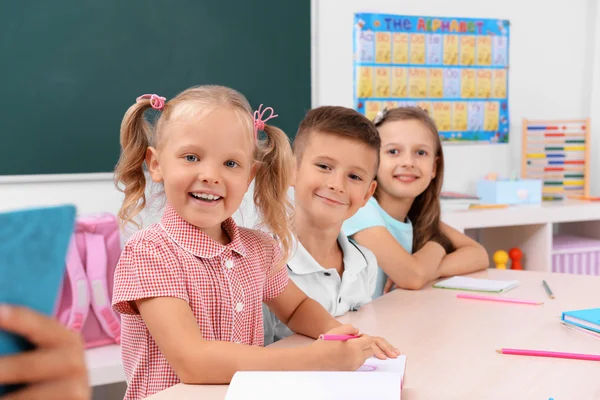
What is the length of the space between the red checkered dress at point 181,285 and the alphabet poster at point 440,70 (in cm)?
199

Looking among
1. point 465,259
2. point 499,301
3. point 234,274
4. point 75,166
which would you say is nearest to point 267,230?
point 234,274

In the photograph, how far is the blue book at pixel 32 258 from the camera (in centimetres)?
38

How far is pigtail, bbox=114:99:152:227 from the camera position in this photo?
123cm

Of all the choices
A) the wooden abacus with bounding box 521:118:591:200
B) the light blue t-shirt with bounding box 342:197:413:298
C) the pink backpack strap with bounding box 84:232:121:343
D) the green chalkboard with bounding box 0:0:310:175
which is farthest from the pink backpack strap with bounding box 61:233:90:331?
the wooden abacus with bounding box 521:118:591:200

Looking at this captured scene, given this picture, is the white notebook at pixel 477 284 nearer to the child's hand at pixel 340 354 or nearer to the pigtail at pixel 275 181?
the pigtail at pixel 275 181

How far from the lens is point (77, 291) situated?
2.11 meters

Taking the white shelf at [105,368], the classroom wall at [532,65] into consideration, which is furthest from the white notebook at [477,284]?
the classroom wall at [532,65]

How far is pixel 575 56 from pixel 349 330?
2.88m

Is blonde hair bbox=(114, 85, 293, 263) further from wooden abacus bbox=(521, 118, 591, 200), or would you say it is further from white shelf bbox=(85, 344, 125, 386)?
wooden abacus bbox=(521, 118, 591, 200)

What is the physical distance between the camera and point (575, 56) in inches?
135

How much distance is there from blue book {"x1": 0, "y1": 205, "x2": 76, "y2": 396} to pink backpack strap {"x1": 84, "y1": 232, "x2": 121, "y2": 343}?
1.82 meters

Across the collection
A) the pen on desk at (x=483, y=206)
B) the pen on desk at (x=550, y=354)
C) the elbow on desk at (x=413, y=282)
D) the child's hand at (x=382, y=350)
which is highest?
the child's hand at (x=382, y=350)

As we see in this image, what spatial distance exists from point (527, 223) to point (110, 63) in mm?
1775

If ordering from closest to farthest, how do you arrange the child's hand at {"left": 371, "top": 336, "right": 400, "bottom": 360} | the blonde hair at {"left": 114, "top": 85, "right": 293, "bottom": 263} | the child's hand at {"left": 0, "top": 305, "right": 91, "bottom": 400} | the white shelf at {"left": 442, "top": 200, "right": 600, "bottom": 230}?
the child's hand at {"left": 0, "top": 305, "right": 91, "bottom": 400} < the child's hand at {"left": 371, "top": 336, "right": 400, "bottom": 360} < the blonde hair at {"left": 114, "top": 85, "right": 293, "bottom": 263} < the white shelf at {"left": 442, "top": 200, "right": 600, "bottom": 230}
